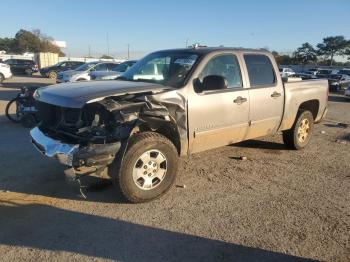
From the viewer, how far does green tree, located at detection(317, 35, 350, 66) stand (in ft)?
254

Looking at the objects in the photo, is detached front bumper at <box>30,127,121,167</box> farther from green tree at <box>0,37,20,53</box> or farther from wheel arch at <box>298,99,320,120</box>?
green tree at <box>0,37,20,53</box>

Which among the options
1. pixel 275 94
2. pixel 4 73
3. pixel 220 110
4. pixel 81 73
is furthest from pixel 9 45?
pixel 220 110

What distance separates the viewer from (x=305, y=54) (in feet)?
246

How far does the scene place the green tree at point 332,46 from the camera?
77500mm

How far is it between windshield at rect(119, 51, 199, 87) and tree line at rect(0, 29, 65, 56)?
284 feet

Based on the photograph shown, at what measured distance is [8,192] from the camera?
16.9 feet

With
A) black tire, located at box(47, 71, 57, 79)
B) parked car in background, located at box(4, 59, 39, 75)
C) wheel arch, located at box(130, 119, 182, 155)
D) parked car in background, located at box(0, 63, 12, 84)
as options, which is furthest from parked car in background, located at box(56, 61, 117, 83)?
parked car in background, located at box(4, 59, 39, 75)

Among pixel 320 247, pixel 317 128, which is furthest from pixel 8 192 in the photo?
pixel 317 128

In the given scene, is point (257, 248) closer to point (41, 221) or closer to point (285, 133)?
point (41, 221)

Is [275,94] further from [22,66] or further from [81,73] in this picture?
[22,66]

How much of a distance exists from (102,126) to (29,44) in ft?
306

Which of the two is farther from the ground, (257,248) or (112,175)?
(112,175)

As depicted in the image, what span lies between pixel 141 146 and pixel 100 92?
2.69 ft

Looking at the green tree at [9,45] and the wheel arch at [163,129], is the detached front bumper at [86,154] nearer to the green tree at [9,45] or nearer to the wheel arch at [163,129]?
the wheel arch at [163,129]
